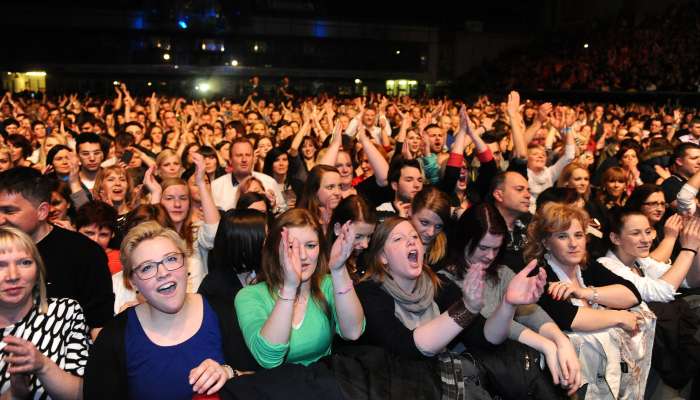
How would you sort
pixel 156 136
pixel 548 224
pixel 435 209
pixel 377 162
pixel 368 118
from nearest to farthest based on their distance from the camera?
pixel 548 224
pixel 435 209
pixel 377 162
pixel 156 136
pixel 368 118

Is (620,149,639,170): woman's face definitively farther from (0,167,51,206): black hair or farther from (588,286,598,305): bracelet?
(0,167,51,206): black hair

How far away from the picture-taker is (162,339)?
2256mm

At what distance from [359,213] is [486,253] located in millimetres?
804

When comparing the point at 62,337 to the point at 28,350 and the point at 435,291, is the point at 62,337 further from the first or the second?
the point at 435,291

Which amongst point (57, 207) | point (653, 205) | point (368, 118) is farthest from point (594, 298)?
point (368, 118)

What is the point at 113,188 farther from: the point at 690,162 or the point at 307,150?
the point at 690,162

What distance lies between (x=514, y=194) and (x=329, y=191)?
118 centimetres

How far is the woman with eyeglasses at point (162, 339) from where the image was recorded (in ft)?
7.09

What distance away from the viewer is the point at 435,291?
2773mm

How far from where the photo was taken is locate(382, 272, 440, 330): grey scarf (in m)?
2.60

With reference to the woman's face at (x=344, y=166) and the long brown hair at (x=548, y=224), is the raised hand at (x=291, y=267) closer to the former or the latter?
the long brown hair at (x=548, y=224)

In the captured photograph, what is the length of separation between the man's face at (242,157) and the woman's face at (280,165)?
562 millimetres

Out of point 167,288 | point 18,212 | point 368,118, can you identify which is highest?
point 368,118

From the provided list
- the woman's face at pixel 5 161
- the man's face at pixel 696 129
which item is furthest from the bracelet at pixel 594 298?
the man's face at pixel 696 129
